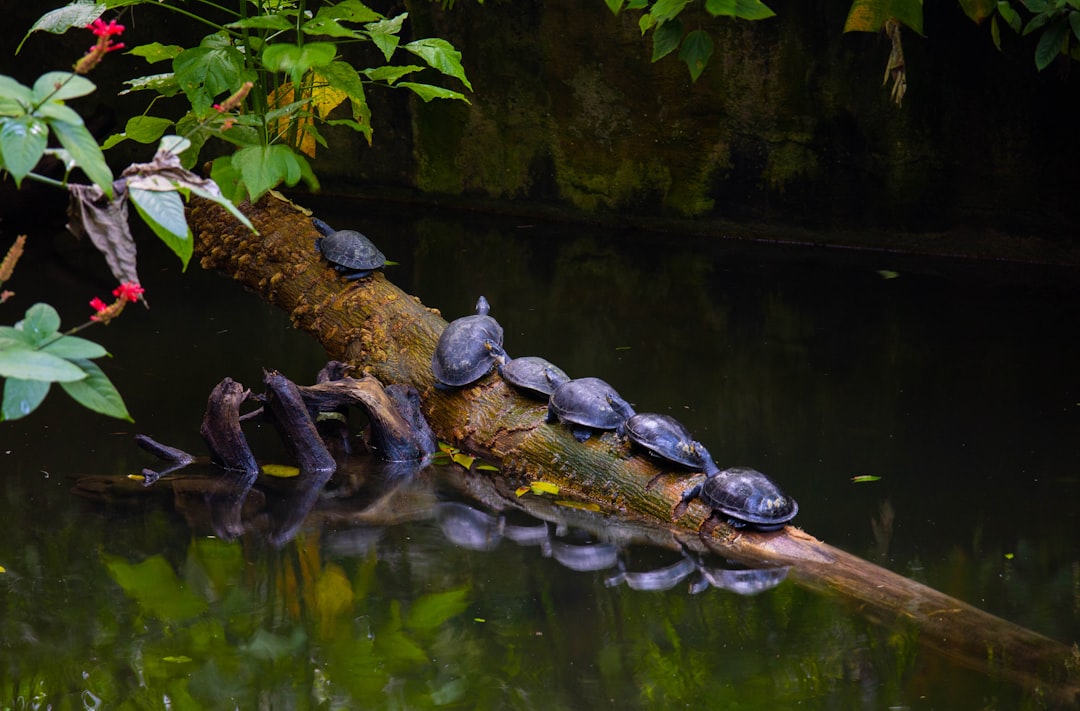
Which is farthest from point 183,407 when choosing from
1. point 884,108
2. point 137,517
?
point 884,108

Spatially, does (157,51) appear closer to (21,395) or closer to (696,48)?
(696,48)

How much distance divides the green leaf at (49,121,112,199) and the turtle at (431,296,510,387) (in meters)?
2.76

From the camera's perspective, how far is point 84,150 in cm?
118

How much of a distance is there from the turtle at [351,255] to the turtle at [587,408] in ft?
3.85

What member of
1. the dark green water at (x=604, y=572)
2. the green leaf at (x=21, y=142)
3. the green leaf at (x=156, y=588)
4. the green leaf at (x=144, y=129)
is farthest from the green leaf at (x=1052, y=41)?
the green leaf at (x=21, y=142)

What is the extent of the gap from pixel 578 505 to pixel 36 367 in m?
2.59

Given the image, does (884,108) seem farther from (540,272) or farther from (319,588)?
(319,588)

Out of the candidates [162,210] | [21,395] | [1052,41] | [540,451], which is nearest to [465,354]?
[540,451]

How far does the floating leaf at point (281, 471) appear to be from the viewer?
386 cm

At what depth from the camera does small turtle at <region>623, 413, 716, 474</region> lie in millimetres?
3400

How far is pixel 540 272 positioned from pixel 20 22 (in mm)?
5355

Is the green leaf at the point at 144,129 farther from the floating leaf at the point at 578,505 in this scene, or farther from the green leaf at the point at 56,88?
the green leaf at the point at 56,88

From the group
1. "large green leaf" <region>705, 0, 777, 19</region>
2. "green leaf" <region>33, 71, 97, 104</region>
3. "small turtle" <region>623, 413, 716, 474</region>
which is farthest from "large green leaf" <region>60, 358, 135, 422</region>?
"small turtle" <region>623, 413, 716, 474</region>

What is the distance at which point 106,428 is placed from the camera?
4.12 meters
